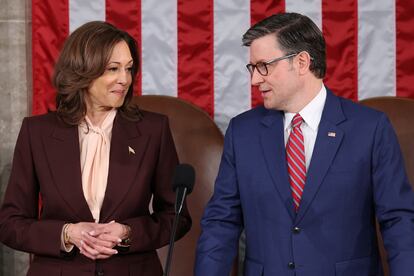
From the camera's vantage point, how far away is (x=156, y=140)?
2777 mm

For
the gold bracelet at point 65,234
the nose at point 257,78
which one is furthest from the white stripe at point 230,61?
the gold bracelet at point 65,234

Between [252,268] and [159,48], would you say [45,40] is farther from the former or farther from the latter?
[252,268]

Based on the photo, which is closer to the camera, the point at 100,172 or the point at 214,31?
the point at 100,172

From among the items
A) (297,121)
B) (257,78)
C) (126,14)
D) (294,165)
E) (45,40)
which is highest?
(126,14)

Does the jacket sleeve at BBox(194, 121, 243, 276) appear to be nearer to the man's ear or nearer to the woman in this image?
the woman

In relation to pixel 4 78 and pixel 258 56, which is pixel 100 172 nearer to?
pixel 258 56

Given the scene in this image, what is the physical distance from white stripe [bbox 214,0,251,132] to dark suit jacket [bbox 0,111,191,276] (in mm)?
1171

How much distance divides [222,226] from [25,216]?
2.18 ft

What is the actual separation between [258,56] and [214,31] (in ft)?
4.53

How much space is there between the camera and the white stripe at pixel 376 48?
391 cm

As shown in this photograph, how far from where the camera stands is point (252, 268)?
2.56m

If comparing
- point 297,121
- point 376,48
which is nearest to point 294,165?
point 297,121

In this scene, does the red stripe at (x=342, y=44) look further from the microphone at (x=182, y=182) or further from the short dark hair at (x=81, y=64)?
the microphone at (x=182, y=182)

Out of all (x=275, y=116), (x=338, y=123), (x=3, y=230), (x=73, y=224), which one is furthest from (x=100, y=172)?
(x=338, y=123)
